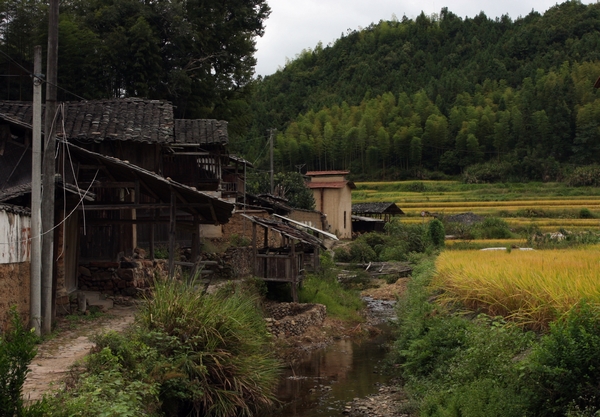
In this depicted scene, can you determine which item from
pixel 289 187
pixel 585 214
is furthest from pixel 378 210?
pixel 585 214

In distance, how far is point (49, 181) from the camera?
34.0 ft

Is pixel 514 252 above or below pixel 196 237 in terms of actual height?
below

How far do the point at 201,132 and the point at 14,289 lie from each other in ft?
37.6

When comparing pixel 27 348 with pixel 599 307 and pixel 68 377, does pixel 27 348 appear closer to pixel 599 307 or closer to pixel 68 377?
pixel 68 377

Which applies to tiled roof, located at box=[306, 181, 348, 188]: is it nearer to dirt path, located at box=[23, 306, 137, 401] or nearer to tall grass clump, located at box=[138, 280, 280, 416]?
dirt path, located at box=[23, 306, 137, 401]

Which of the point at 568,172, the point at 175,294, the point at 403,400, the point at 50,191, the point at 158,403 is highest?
the point at 568,172

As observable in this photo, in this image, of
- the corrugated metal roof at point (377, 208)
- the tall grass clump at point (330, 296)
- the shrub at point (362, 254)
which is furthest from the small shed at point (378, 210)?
the tall grass clump at point (330, 296)

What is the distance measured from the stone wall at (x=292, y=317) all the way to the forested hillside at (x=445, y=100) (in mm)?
40991

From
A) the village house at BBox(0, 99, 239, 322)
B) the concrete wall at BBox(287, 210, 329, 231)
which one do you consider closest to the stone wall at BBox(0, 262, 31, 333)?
the village house at BBox(0, 99, 239, 322)

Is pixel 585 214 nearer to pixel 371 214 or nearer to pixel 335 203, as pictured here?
pixel 371 214

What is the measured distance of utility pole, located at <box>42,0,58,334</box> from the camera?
400 inches

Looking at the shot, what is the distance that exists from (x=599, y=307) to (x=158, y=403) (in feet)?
18.5

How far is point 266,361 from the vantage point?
10.0 metres

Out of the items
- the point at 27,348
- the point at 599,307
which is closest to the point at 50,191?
the point at 27,348
